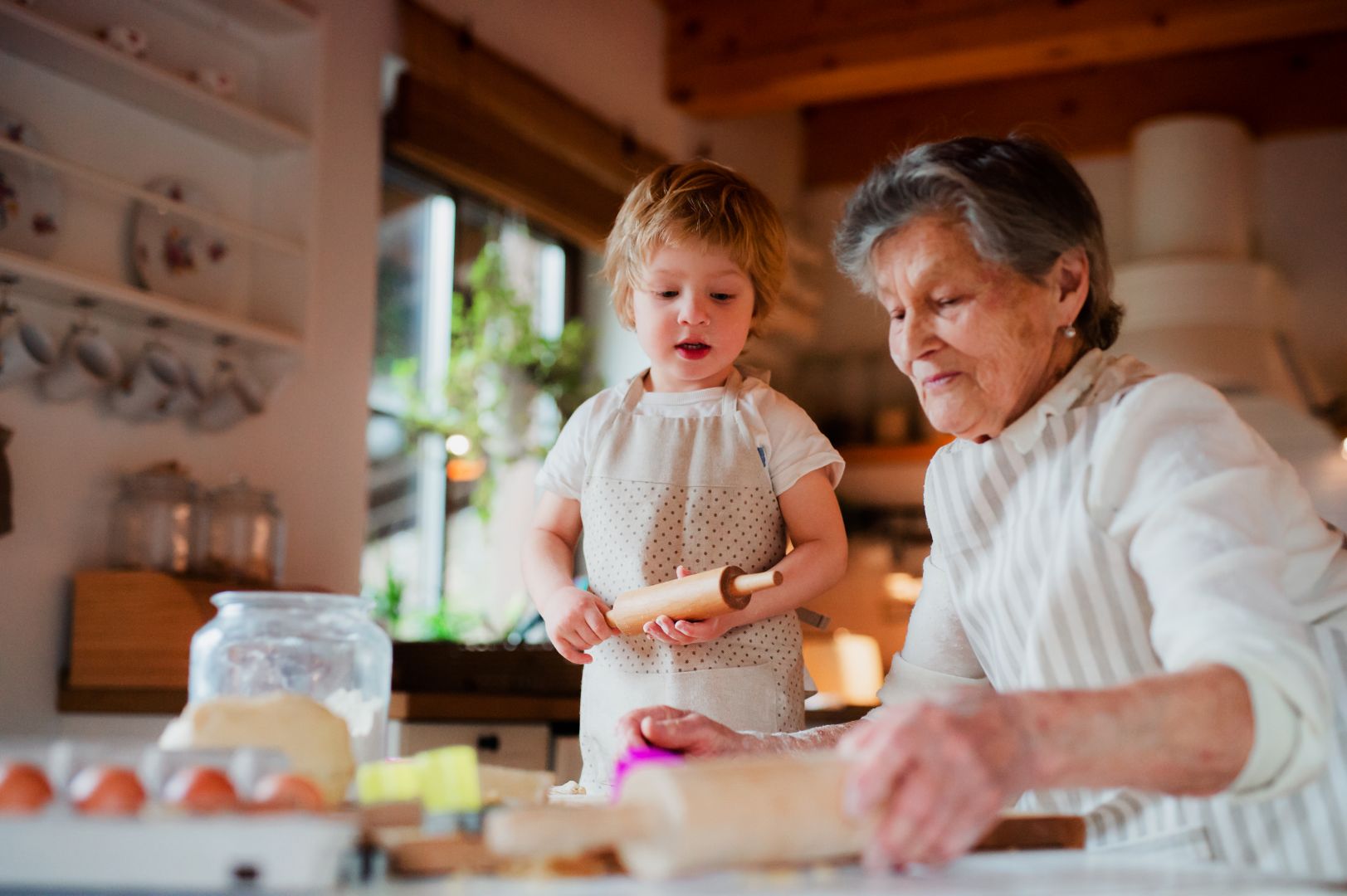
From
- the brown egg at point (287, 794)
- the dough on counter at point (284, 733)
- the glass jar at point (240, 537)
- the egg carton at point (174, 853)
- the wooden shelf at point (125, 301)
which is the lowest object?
the egg carton at point (174, 853)

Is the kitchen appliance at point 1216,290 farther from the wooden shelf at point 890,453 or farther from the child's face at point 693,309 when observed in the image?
the child's face at point 693,309

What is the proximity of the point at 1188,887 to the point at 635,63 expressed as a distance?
4151 mm

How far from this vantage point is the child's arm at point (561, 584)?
1382 millimetres

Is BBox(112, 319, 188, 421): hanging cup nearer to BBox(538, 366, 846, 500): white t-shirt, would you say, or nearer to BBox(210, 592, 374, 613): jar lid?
BBox(538, 366, 846, 500): white t-shirt

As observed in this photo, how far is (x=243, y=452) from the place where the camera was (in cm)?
277

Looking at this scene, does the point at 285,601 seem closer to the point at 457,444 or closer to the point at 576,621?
the point at 576,621

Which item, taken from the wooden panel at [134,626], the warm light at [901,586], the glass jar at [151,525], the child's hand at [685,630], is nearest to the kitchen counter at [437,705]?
the wooden panel at [134,626]

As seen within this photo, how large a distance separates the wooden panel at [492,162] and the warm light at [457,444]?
0.69m

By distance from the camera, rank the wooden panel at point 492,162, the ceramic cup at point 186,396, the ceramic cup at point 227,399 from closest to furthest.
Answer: the ceramic cup at point 186,396 < the ceramic cup at point 227,399 < the wooden panel at point 492,162

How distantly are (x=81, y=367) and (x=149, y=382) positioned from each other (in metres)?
0.14

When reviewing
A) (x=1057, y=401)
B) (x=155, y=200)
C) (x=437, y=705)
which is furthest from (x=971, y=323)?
(x=155, y=200)

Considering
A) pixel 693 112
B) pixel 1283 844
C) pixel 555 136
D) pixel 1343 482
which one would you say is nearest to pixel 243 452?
pixel 555 136

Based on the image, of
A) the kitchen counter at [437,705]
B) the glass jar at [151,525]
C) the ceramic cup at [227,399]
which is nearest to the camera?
the kitchen counter at [437,705]

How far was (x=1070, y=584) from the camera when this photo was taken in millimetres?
1048
